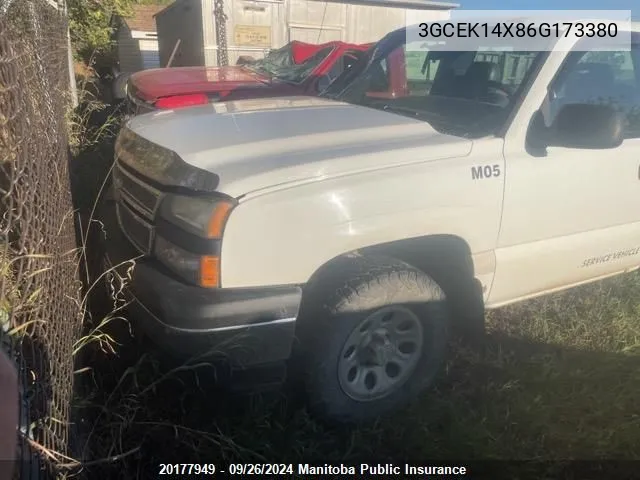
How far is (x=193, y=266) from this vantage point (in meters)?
2.30

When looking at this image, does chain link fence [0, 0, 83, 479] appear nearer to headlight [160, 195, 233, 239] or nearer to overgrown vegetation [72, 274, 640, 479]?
overgrown vegetation [72, 274, 640, 479]

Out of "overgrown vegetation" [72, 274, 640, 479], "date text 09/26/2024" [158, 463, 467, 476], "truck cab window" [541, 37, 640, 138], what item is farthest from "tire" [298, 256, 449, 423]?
"truck cab window" [541, 37, 640, 138]

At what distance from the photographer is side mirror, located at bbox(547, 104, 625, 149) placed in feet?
8.98

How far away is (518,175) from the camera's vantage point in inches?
111

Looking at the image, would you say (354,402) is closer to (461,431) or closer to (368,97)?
(461,431)

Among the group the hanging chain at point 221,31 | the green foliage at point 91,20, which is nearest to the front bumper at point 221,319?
the green foliage at point 91,20

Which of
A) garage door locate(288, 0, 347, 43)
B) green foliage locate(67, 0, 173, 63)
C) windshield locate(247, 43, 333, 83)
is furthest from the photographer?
garage door locate(288, 0, 347, 43)

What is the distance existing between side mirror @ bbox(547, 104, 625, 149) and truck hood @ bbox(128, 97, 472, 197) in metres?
0.53

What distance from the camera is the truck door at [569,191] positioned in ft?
9.45

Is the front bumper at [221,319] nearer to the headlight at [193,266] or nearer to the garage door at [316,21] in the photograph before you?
the headlight at [193,266]

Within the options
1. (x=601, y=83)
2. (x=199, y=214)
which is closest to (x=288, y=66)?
(x=601, y=83)

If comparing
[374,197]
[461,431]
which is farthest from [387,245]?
[461,431]

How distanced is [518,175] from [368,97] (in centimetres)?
133

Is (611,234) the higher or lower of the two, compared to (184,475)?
higher
